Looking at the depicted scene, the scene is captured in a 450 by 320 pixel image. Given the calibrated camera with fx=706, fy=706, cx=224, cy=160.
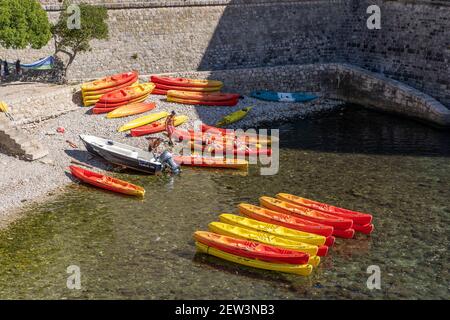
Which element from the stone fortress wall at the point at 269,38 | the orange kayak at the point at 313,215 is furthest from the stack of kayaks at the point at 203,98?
the orange kayak at the point at 313,215

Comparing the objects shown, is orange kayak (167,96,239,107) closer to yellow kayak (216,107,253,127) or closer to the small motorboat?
yellow kayak (216,107,253,127)

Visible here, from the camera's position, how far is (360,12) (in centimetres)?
4356

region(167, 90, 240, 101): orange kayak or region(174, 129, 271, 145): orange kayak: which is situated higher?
region(167, 90, 240, 101): orange kayak

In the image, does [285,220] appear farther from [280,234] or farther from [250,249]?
[250,249]

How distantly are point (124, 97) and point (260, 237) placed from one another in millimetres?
14992

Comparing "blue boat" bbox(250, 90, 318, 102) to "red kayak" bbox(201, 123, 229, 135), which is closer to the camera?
"red kayak" bbox(201, 123, 229, 135)

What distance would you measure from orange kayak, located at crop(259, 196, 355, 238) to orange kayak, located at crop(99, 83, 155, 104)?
12.0 meters

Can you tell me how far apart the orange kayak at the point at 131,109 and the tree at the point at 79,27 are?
3.93 meters

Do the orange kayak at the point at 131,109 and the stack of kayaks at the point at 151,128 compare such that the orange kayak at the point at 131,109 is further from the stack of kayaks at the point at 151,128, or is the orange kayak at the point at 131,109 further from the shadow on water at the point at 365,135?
the shadow on water at the point at 365,135

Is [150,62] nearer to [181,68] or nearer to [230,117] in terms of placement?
[181,68]

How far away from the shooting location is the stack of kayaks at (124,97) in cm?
3550

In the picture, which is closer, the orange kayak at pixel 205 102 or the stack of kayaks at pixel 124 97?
the stack of kayaks at pixel 124 97

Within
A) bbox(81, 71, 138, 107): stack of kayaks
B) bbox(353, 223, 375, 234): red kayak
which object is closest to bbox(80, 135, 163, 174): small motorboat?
bbox(81, 71, 138, 107): stack of kayaks

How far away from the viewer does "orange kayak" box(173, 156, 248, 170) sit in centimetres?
3141
